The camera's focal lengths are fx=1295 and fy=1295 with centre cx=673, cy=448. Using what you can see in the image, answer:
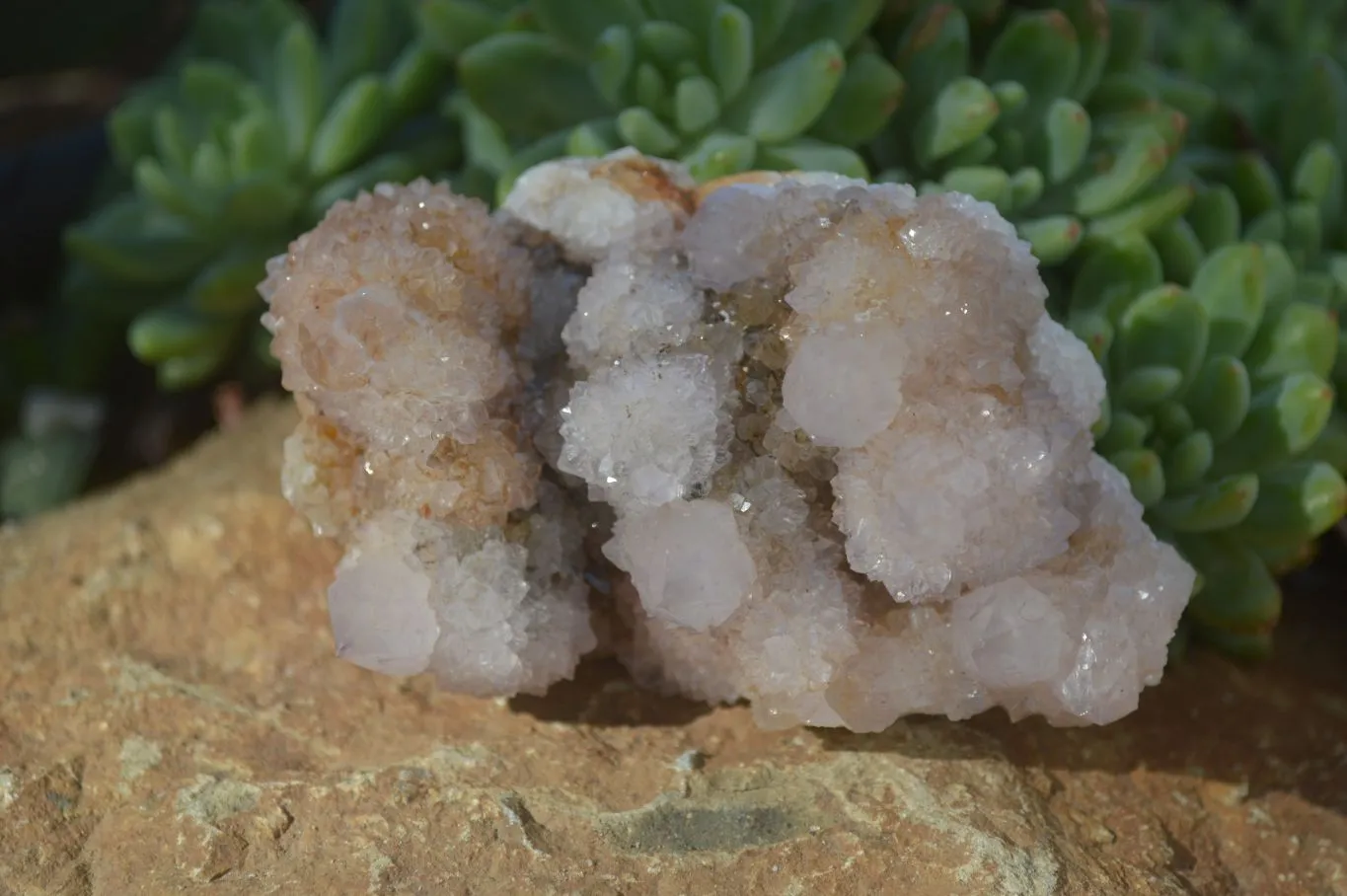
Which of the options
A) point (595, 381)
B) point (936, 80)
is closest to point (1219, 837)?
point (595, 381)

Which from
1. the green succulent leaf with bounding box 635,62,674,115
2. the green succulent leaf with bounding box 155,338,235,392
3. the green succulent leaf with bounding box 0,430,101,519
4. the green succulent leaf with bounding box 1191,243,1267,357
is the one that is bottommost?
the green succulent leaf with bounding box 0,430,101,519

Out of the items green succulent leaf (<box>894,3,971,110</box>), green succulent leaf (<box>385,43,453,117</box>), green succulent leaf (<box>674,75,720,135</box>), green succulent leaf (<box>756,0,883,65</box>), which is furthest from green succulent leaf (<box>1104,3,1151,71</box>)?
green succulent leaf (<box>385,43,453,117</box>)

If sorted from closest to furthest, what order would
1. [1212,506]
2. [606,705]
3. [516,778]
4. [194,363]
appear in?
[516,778] → [606,705] → [1212,506] → [194,363]

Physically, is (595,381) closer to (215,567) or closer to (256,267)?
(215,567)

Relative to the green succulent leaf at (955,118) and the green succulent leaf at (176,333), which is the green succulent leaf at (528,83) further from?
the green succulent leaf at (176,333)

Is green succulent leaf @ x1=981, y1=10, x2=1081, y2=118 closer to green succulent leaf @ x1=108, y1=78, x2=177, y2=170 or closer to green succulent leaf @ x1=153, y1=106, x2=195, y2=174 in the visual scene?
green succulent leaf @ x1=153, y1=106, x2=195, y2=174

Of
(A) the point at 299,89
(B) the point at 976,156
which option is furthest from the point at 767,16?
(A) the point at 299,89

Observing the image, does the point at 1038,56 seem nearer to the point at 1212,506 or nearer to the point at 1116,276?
the point at 1116,276

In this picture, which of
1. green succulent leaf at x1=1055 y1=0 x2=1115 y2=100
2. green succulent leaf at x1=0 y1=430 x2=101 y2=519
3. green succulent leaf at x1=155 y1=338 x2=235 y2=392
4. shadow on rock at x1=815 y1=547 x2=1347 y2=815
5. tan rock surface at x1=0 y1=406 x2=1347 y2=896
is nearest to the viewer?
tan rock surface at x1=0 y1=406 x2=1347 y2=896
